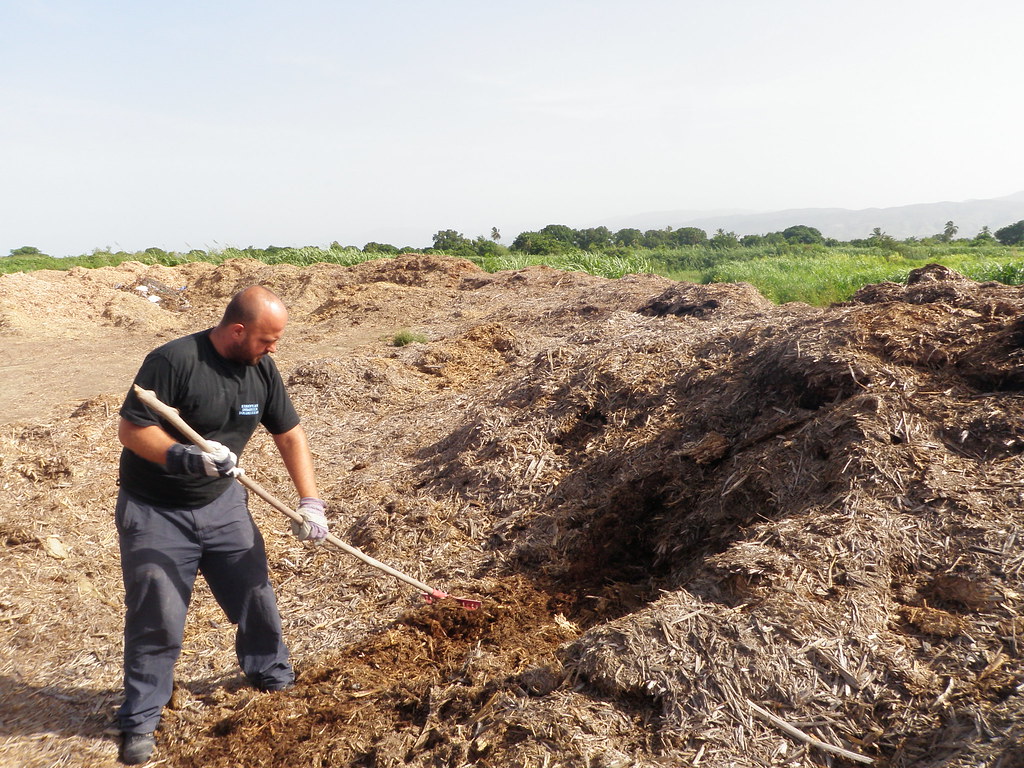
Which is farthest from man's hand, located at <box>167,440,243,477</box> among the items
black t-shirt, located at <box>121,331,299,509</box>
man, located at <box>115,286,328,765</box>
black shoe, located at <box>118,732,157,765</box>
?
black shoe, located at <box>118,732,157,765</box>

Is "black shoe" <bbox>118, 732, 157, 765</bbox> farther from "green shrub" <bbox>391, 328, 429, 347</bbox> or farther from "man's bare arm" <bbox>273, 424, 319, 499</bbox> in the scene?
"green shrub" <bbox>391, 328, 429, 347</bbox>

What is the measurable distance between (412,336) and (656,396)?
20.9 ft

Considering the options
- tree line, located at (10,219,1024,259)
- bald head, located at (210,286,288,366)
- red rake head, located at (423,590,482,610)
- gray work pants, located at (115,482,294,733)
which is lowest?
red rake head, located at (423,590,482,610)

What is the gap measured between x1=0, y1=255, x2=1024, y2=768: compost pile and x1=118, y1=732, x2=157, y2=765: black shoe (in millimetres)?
99

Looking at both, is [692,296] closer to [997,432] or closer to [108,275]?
[997,432]

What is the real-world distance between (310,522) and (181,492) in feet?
1.79

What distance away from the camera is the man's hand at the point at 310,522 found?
2.99m

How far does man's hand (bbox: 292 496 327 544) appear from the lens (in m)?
2.99

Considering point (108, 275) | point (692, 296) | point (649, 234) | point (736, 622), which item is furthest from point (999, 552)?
point (649, 234)

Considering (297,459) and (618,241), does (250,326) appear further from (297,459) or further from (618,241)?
(618,241)

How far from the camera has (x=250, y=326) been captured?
2.69m

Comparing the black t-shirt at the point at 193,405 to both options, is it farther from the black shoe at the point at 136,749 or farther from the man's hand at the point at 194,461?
the black shoe at the point at 136,749

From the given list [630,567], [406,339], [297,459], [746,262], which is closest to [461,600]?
[630,567]

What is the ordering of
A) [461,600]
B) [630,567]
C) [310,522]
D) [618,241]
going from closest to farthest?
[310,522] < [461,600] < [630,567] < [618,241]
